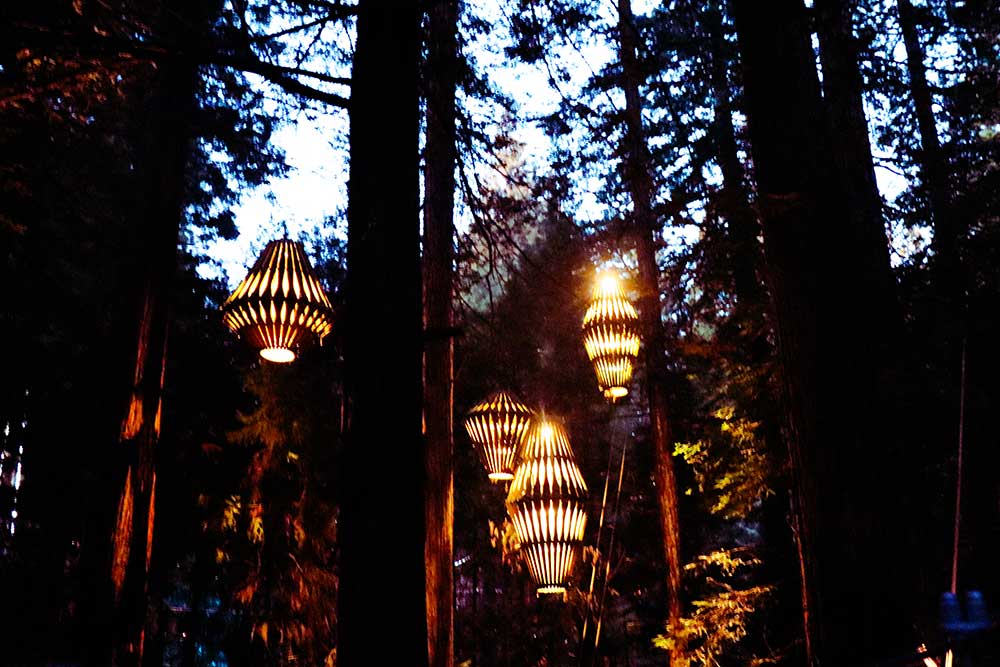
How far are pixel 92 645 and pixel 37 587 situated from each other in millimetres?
3879

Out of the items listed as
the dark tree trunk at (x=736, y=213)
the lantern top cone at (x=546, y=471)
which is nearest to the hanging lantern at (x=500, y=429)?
the lantern top cone at (x=546, y=471)

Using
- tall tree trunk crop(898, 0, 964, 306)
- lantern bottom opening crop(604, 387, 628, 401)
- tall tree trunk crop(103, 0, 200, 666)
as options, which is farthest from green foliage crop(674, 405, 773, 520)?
tall tree trunk crop(103, 0, 200, 666)

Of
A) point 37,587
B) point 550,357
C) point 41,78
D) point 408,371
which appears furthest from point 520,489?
point 550,357

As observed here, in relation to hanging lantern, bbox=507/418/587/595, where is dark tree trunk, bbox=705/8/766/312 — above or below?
above

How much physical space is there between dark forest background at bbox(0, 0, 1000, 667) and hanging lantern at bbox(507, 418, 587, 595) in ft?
2.37

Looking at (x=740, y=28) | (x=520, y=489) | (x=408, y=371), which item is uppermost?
(x=740, y=28)

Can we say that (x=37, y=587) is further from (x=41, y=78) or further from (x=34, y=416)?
(x=41, y=78)

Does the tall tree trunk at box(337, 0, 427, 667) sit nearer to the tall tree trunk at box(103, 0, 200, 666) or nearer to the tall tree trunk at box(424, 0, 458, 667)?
the tall tree trunk at box(424, 0, 458, 667)

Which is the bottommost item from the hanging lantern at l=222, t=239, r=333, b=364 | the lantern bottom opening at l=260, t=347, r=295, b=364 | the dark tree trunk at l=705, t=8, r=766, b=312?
the lantern bottom opening at l=260, t=347, r=295, b=364

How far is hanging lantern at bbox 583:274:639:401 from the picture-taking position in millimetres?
6891

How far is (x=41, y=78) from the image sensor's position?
4.21 metres

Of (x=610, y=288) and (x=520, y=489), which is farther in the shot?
(x=610, y=288)

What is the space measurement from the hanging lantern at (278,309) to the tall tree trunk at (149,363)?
1.82 metres

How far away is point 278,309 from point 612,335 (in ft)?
10.9
